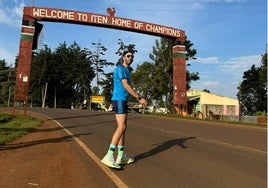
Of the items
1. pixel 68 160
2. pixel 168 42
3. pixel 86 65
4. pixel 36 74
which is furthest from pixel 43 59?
pixel 68 160

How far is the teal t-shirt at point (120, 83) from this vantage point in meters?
7.81

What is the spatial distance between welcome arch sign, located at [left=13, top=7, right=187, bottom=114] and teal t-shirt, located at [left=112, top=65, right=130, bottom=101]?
23666 millimetres

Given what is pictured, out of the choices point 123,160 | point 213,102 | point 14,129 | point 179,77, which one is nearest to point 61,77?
point 213,102

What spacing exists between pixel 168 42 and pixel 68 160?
5488 centimetres

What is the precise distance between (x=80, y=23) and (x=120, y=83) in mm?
30470

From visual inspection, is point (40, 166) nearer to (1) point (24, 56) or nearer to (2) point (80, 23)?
(1) point (24, 56)

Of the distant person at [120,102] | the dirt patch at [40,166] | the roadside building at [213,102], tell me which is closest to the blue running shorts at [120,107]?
the distant person at [120,102]

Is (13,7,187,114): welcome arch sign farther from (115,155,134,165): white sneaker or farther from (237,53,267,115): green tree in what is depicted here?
(237,53,267,115): green tree

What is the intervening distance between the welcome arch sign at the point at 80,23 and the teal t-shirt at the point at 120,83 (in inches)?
932

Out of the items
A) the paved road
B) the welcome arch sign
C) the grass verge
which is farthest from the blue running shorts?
the welcome arch sign

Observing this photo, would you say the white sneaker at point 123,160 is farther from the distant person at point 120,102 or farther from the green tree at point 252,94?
the green tree at point 252,94

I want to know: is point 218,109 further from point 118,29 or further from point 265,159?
point 265,159

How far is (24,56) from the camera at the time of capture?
34.1 metres

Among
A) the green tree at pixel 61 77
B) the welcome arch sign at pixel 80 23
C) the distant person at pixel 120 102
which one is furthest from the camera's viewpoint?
the green tree at pixel 61 77
